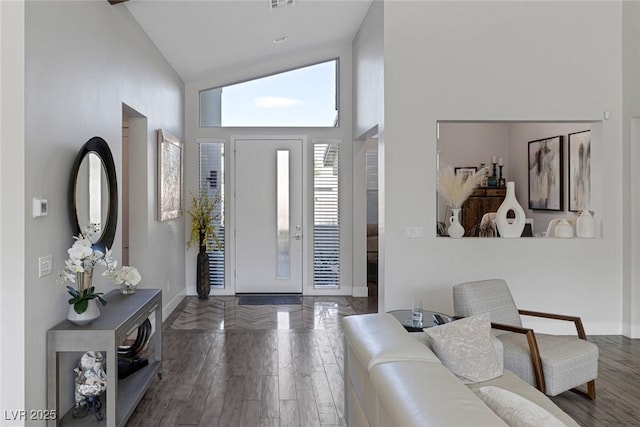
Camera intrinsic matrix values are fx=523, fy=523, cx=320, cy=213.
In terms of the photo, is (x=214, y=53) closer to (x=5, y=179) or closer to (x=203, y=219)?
(x=203, y=219)

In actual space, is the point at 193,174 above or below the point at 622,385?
above

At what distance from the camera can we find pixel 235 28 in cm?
554

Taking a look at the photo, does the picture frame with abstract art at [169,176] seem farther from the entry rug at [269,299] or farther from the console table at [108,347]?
the console table at [108,347]

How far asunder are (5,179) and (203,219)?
4554mm

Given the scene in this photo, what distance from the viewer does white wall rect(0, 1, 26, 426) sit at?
262 cm

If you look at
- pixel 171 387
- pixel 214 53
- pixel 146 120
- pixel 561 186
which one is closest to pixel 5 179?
pixel 171 387

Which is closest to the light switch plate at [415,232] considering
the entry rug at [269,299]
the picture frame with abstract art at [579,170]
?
the picture frame with abstract art at [579,170]

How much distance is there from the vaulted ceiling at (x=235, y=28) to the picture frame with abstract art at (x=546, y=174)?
9.82 ft

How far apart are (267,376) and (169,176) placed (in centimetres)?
296

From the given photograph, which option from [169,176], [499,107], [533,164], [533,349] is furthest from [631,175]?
[169,176]

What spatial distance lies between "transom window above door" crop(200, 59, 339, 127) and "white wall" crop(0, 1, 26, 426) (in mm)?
4849

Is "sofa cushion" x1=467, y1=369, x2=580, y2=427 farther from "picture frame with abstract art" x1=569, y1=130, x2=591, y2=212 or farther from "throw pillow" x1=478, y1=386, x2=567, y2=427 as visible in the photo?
"picture frame with abstract art" x1=569, y1=130, x2=591, y2=212

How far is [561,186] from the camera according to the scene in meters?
6.73

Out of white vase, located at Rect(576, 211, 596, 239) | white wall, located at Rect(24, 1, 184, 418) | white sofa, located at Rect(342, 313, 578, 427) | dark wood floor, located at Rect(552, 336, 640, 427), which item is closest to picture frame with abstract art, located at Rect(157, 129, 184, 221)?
white wall, located at Rect(24, 1, 184, 418)
